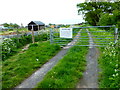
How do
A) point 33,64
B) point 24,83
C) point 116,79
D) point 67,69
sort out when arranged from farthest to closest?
point 33,64, point 67,69, point 24,83, point 116,79

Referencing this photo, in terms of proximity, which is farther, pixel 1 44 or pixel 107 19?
pixel 107 19

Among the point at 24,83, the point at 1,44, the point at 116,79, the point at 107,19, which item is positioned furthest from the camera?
the point at 107,19

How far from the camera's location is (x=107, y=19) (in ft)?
71.6

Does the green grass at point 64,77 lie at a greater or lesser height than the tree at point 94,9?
lesser

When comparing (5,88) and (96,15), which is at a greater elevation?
(96,15)

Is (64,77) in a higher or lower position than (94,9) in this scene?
lower

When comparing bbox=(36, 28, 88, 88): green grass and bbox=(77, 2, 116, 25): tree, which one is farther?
bbox=(77, 2, 116, 25): tree

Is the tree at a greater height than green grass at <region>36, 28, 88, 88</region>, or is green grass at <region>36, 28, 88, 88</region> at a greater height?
the tree

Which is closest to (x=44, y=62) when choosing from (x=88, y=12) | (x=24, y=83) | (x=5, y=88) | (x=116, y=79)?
(x=24, y=83)

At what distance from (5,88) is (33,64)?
2077 mm

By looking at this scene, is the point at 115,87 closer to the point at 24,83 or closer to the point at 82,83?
the point at 82,83

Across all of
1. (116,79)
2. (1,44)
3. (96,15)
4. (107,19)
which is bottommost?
(116,79)

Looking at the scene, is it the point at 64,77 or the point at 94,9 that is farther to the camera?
the point at 94,9

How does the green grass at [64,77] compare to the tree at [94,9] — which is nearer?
the green grass at [64,77]
